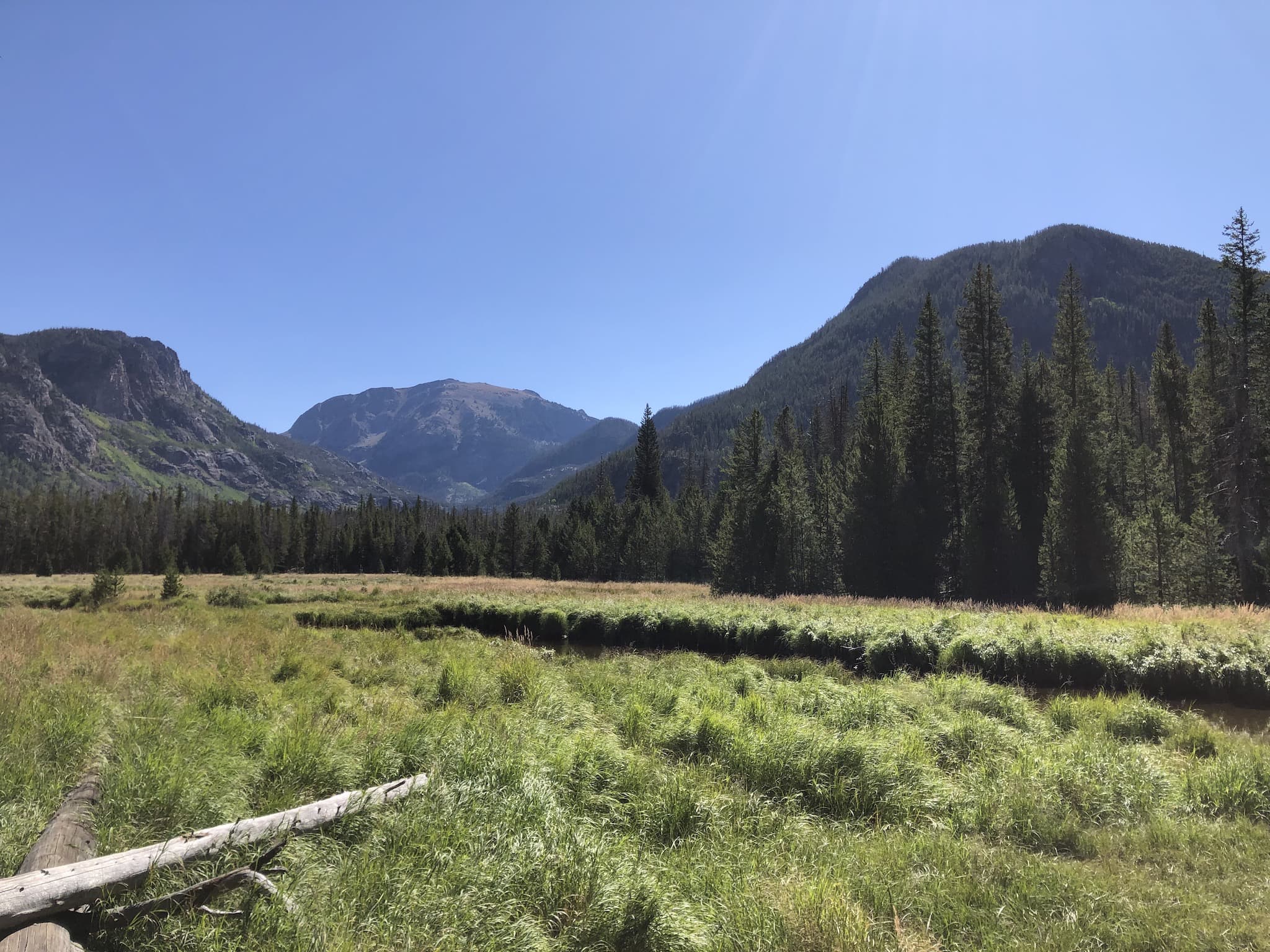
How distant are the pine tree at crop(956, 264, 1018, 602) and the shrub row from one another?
16362mm

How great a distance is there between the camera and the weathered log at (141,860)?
10.3ft

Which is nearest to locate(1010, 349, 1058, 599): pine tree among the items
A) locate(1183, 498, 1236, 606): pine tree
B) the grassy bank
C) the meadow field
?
locate(1183, 498, 1236, 606): pine tree

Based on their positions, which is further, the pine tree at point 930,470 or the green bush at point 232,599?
the pine tree at point 930,470

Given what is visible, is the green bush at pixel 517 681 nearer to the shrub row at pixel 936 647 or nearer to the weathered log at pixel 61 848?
the weathered log at pixel 61 848

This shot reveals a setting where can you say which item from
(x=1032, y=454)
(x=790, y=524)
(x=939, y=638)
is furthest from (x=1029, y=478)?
(x=939, y=638)

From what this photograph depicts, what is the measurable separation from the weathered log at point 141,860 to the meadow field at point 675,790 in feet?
0.40

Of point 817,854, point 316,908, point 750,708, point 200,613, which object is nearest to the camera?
point 316,908

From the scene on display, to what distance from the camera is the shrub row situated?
469 inches

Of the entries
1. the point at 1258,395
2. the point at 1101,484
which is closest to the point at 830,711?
the point at 1101,484

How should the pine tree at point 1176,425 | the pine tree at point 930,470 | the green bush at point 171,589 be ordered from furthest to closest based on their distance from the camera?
1. the pine tree at point 1176,425
2. the pine tree at point 930,470
3. the green bush at point 171,589

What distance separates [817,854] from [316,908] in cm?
397

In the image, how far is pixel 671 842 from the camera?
5.33 m

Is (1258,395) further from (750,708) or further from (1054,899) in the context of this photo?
(1054,899)

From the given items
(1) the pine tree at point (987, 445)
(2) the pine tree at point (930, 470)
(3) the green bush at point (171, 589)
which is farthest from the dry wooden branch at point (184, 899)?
(2) the pine tree at point (930, 470)
